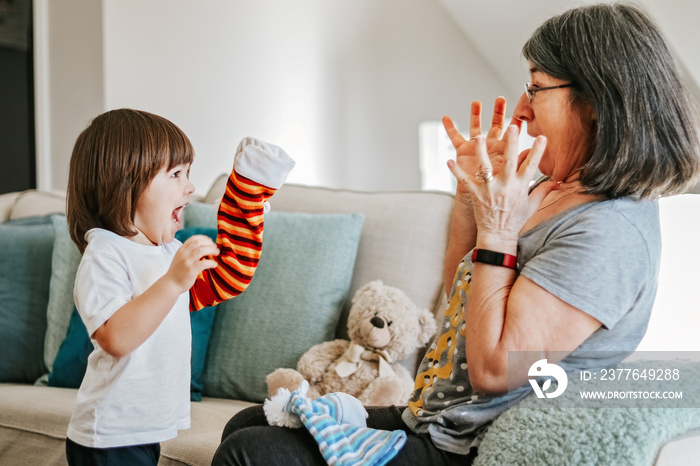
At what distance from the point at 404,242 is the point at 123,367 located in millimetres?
962

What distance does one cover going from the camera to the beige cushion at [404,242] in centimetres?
191

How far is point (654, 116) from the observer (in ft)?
3.53

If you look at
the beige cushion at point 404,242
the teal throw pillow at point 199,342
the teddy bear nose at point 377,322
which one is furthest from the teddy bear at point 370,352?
the teal throw pillow at point 199,342

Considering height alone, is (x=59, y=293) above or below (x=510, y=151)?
below

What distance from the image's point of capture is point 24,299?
225 centimetres

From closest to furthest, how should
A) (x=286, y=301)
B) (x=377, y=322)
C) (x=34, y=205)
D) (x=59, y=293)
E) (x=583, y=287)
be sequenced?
(x=583, y=287) < (x=377, y=322) < (x=286, y=301) < (x=59, y=293) < (x=34, y=205)

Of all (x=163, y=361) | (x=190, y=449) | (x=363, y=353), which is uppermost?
(x=163, y=361)

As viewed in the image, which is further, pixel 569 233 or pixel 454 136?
pixel 454 136

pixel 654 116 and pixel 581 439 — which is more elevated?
pixel 654 116

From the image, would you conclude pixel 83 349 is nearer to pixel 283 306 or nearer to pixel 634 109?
pixel 283 306

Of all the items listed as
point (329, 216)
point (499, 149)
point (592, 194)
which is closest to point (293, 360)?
point (329, 216)

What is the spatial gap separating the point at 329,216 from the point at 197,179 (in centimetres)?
169

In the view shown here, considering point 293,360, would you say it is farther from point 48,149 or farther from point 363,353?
point 48,149

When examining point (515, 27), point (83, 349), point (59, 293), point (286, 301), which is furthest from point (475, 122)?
point (515, 27)
